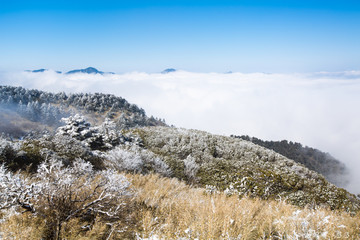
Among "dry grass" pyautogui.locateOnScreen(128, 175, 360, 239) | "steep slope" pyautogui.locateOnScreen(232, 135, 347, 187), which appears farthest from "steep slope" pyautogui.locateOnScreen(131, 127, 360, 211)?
"steep slope" pyautogui.locateOnScreen(232, 135, 347, 187)

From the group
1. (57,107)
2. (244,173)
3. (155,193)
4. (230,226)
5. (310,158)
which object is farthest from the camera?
(57,107)

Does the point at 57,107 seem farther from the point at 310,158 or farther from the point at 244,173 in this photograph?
the point at 310,158

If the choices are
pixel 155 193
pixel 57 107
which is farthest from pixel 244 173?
pixel 57 107

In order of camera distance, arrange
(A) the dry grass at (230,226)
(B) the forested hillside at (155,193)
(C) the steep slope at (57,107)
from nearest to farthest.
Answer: (A) the dry grass at (230,226), (B) the forested hillside at (155,193), (C) the steep slope at (57,107)

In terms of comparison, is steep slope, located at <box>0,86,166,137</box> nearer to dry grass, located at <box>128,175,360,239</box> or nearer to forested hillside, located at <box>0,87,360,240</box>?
forested hillside, located at <box>0,87,360,240</box>

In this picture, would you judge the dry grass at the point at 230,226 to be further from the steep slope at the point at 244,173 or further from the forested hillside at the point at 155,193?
the steep slope at the point at 244,173

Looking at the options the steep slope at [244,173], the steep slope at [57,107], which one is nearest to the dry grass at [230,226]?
the steep slope at [244,173]

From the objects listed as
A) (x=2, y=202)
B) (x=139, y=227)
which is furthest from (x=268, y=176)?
(x=2, y=202)

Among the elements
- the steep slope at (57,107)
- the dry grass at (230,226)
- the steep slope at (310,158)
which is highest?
the dry grass at (230,226)

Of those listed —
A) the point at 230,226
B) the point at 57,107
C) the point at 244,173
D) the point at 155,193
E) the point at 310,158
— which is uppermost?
the point at 230,226

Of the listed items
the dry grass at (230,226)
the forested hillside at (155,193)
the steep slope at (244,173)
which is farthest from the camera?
the steep slope at (244,173)

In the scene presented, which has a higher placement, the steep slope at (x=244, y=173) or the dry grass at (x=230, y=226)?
the dry grass at (x=230, y=226)

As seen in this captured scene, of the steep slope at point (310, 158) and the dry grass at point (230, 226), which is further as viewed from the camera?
the steep slope at point (310, 158)

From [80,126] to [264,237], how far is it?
55.4ft
